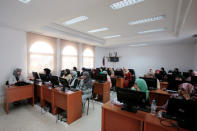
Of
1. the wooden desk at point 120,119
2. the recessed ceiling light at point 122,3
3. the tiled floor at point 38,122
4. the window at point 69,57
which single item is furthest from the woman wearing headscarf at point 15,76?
the recessed ceiling light at point 122,3

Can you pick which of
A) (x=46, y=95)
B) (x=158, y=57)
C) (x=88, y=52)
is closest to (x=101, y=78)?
(x=46, y=95)

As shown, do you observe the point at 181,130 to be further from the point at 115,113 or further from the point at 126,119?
the point at 115,113

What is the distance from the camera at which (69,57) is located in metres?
6.76

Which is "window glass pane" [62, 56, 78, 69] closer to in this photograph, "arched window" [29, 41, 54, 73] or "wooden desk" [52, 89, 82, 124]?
"arched window" [29, 41, 54, 73]

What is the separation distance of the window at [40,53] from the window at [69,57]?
2.07 ft

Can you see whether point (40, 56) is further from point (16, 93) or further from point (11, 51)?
point (16, 93)

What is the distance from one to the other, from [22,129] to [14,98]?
4.45 feet

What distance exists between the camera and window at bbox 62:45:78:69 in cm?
648

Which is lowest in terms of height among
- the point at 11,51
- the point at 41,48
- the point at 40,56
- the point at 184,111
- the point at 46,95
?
the point at 46,95

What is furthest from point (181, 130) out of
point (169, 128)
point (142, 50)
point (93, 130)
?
point (142, 50)

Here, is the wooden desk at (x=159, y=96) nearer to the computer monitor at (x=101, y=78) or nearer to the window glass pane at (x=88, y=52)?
the computer monitor at (x=101, y=78)

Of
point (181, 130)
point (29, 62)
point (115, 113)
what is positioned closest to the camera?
point (181, 130)

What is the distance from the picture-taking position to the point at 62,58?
634 centimetres

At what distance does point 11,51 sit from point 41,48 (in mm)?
1313
